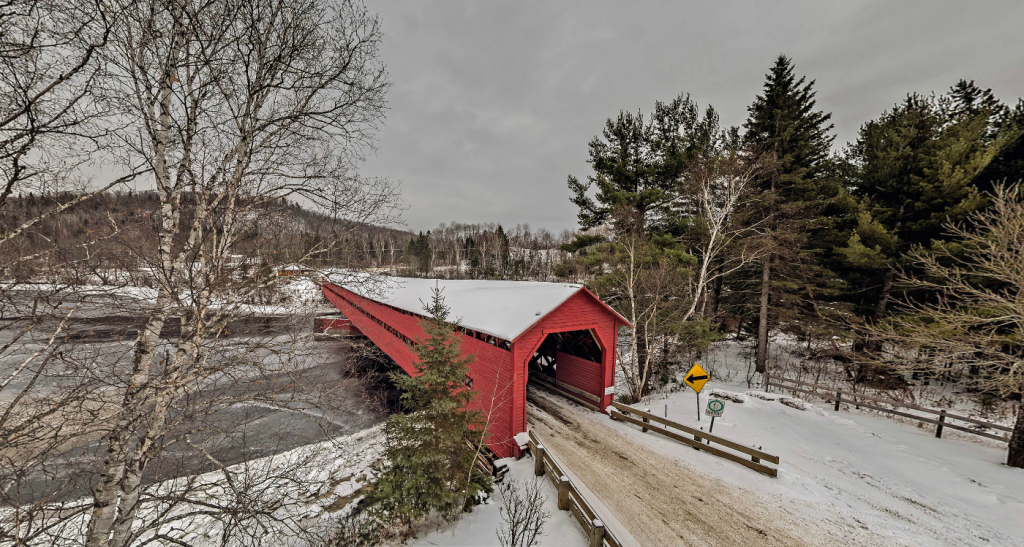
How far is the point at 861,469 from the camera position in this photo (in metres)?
7.24

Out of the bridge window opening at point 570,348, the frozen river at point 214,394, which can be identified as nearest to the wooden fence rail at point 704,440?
the bridge window opening at point 570,348

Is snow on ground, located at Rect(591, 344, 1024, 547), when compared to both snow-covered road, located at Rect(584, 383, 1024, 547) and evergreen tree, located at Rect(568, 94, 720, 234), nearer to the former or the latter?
snow-covered road, located at Rect(584, 383, 1024, 547)

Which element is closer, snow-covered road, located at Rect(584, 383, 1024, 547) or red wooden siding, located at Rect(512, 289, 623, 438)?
snow-covered road, located at Rect(584, 383, 1024, 547)

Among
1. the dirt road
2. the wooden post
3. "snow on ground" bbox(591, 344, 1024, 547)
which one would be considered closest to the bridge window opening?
"snow on ground" bbox(591, 344, 1024, 547)

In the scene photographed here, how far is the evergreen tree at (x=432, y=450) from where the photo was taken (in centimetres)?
593

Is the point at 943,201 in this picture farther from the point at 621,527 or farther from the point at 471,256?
the point at 471,256

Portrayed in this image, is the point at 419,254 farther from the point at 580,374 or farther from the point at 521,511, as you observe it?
the point at 521,511

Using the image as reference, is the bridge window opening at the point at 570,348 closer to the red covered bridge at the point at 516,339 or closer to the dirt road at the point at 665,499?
the red covered bridge at the point at 516,339

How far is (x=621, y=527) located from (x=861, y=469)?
20.0 feet

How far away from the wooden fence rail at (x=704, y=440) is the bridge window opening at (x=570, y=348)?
1889 millimetres

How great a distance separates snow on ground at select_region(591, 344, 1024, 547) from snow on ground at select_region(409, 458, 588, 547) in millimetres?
3632

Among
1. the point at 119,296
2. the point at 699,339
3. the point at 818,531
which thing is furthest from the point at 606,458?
the point at 119,296

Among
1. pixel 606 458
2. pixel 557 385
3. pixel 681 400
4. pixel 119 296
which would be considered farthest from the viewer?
Result: pixel 557 385

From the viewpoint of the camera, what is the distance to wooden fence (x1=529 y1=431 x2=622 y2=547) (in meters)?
5.04
